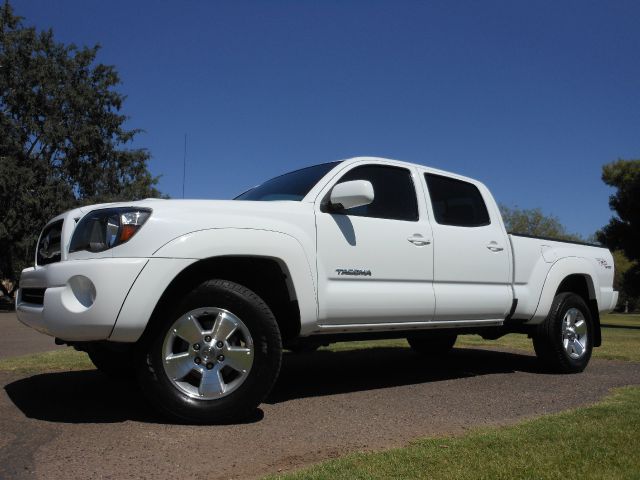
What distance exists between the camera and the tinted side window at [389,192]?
16.6 feet

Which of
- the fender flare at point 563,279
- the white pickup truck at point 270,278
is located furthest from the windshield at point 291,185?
the fender flare at point 563,279

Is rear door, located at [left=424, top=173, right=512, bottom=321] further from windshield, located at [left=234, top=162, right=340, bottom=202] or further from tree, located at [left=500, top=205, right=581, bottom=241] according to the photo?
tree, located at [left=500, top=205, right=581, bottom=241]

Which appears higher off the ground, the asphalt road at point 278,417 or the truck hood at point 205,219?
the truck hood at point 205,219

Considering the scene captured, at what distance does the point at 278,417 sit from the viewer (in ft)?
13.6

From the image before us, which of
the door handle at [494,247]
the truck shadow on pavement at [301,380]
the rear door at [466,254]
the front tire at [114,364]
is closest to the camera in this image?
the truck shadow on pavement at [301,380]

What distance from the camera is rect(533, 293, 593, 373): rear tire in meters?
6.37

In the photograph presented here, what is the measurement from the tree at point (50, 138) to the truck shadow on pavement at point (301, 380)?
22.6 meters

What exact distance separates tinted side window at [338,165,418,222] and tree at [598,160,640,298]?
3061 cm

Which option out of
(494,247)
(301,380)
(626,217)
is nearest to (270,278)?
(301,380)

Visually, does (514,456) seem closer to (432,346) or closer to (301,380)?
(301,380)

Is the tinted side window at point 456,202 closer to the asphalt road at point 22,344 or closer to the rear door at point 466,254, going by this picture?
the rear door at point 466,254

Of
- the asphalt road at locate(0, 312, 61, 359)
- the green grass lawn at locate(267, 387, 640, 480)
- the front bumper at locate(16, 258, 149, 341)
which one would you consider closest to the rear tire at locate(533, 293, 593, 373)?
the green grass lawn at locate(267, 387, 640, 480)

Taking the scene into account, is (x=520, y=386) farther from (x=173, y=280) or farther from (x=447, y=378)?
(x=173, y=280)

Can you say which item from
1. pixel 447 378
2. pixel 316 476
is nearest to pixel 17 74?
pixel 447 378
